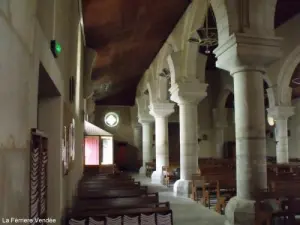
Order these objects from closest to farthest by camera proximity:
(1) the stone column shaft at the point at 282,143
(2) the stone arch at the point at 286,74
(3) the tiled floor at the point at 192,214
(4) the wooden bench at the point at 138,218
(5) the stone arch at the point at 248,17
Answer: (4) the wooden bench at the point at 138,218 < (5) the stone arch at the point at 248,17 < (3) the tiled floor at the point at 192,214 < (2) the stone arch at the point at 286,74 < (1) the stone column shaft at the point at 282,143

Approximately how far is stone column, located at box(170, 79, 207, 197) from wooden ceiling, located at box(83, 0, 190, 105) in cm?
224

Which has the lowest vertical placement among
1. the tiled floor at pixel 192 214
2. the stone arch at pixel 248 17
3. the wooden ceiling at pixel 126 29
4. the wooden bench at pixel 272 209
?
the tiled floor at pixel 192 214

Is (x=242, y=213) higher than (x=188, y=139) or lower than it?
lower

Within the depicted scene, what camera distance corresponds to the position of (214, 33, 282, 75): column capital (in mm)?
5945

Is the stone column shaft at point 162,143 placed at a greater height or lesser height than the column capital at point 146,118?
lesser

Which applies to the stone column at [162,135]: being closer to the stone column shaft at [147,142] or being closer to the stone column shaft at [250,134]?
the stone column shaft at [147,142]

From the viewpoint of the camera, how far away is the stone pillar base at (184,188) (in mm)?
10453

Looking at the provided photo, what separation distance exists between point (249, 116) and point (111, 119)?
66.7ft

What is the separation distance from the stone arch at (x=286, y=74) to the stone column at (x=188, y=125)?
182 inches

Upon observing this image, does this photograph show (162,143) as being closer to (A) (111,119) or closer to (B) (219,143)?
(B) (219,143)

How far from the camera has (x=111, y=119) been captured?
84.6 ft

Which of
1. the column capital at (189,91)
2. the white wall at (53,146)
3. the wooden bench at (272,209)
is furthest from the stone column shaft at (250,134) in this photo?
the column capital at (189,91)

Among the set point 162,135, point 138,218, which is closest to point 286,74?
point 162,135

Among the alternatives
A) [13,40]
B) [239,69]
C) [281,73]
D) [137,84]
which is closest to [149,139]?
[137,84]
